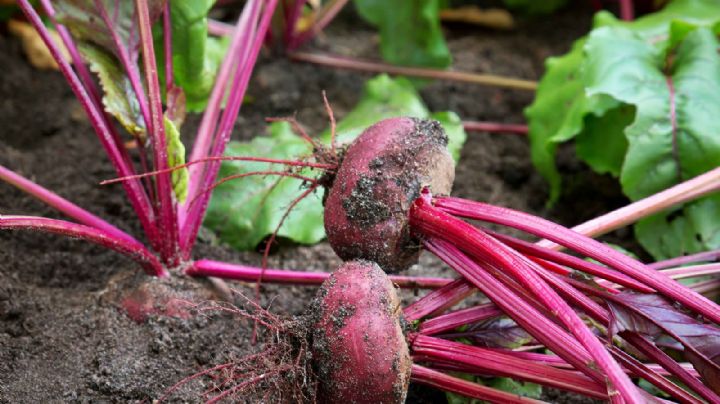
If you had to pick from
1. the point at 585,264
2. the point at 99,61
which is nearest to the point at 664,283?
the point at 585,264

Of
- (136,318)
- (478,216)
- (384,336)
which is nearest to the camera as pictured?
(384,336)

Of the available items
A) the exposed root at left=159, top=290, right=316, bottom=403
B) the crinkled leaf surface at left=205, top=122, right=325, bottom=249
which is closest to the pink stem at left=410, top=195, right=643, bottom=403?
the exposed root at left=159, top=290, right=316, bottom=403

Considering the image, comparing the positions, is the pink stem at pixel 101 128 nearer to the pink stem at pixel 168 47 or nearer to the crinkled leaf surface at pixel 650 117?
the pink stem at pixel 168 47

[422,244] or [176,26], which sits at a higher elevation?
[176,26]

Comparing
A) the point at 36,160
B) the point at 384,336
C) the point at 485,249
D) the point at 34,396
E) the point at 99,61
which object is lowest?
the point at 34,396

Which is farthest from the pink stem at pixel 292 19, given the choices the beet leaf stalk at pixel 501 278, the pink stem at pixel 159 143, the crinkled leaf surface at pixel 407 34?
the beet leaf stalk at pixel 501 278

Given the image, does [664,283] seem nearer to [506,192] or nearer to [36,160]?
[506,192]

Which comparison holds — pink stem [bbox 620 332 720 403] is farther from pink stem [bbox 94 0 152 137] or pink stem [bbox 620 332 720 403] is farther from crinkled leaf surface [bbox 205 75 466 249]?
pink stem [bbox 94 0 152 137]

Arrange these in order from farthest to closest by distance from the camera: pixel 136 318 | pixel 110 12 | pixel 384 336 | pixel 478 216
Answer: pixel 110 12
pixel 136 318
pixel 478 216
pixel 384 336

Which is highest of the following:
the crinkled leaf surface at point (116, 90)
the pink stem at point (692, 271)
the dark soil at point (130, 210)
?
the crinkled leaf surface at point (116, 90)
